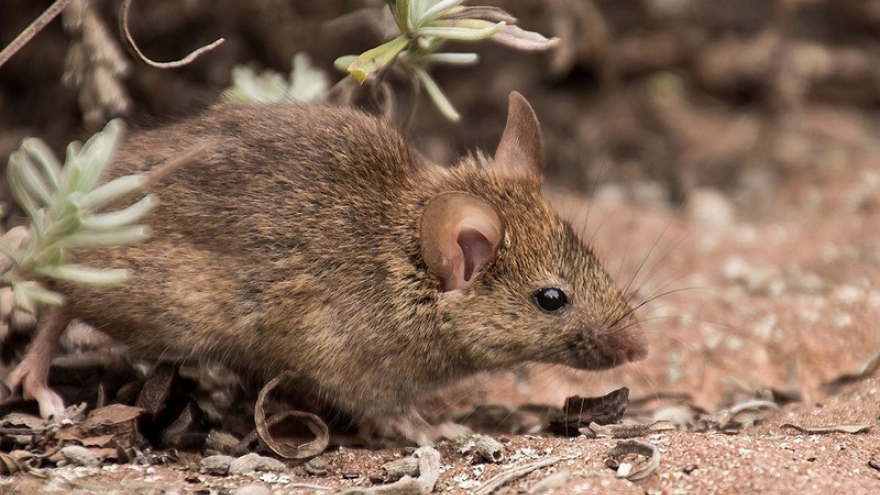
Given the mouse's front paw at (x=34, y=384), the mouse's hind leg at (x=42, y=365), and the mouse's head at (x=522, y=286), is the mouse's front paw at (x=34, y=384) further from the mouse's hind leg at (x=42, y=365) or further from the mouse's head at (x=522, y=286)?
the mouse's head at (x=522, y=286)

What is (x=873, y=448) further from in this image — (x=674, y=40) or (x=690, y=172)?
(x=674, y=40)

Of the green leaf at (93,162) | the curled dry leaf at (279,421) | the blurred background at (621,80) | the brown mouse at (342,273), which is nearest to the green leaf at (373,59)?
the brown mouse at (342,273)

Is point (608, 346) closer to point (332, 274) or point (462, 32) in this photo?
point (332, 274)

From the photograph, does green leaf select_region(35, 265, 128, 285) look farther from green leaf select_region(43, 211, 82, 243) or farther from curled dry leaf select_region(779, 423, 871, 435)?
curled dry leaf select_region(779, 423, 871, 435)

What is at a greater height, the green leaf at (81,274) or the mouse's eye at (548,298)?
the green leaf at (81,274)

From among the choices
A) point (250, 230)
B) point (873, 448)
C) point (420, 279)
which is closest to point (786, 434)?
point (873, 448)

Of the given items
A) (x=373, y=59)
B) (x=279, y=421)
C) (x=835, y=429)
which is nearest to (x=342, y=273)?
(x=279, y=421)
